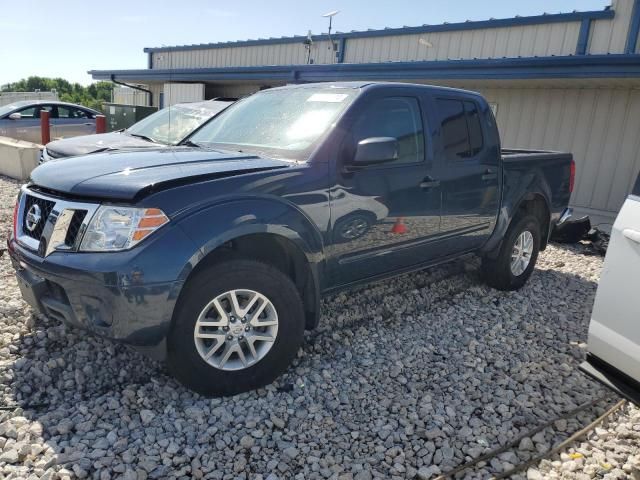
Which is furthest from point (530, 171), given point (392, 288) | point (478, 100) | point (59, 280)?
point (59, 280)

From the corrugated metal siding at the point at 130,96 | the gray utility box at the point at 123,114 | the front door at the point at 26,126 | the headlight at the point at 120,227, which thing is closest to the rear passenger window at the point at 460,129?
the headlight at the point at 120,227

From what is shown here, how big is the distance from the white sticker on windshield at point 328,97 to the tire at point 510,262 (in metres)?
2.46

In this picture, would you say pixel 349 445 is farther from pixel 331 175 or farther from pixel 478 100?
pixel 478 100

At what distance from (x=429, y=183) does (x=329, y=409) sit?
195cm

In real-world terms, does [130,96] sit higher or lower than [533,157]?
higher

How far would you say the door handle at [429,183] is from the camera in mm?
4109

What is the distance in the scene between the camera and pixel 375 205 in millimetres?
3762

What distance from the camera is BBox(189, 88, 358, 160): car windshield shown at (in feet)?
12.0

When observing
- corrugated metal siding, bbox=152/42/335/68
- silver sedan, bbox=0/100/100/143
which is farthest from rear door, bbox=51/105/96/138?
corrugated metal siding, bbox=152/42/335/68

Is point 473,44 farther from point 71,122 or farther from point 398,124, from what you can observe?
point 71,122

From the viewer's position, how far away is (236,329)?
3.16 m

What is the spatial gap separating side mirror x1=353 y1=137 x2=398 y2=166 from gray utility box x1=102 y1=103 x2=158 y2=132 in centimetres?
1072

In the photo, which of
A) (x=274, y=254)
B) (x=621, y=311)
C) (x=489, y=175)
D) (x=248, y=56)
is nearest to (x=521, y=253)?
(x=489, y=175)

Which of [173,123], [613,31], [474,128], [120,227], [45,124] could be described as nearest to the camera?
[120,227]
